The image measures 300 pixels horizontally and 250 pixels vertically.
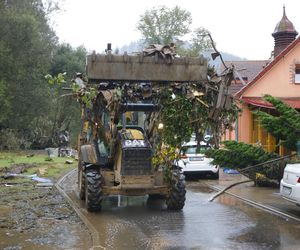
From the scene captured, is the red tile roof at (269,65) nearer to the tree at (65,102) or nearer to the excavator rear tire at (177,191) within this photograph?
the excavator rear tire at (177,191)

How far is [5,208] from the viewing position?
40.3 feet

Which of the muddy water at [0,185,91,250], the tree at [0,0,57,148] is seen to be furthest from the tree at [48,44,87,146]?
the muddy water at [0,185,91,250]

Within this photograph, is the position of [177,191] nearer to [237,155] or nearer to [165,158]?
[165,158]

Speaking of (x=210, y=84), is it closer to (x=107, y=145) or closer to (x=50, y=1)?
(x=107, y=145)

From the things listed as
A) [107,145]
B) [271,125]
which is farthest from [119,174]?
[271,125]

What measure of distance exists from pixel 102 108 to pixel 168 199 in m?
2.79

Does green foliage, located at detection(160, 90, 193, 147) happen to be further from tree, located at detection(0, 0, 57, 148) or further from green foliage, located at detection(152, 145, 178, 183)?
tree, located at detection(0, 0, 57, 148)

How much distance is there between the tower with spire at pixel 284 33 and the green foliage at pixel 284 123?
49.0 ft

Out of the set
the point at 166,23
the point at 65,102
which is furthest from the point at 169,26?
the point at 65,102

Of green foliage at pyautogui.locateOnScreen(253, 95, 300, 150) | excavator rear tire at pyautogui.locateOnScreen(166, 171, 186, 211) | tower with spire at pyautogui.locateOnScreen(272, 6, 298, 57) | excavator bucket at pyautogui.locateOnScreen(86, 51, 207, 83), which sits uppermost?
tower with spire at pyautogui.locateOnScreen(272, 6, 298, 57)

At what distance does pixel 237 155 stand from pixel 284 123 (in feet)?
5.82

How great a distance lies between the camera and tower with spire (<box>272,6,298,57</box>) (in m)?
28.0

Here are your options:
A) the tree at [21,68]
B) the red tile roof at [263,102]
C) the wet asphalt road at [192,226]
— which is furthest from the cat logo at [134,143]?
the tree at [21,68]

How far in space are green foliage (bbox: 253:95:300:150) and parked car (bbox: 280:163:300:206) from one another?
2.47 m
